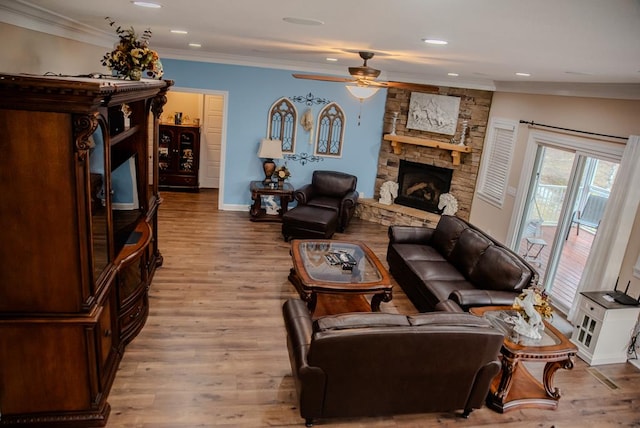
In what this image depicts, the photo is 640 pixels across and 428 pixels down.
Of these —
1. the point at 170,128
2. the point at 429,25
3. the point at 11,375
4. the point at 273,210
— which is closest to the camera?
the point at 429,25

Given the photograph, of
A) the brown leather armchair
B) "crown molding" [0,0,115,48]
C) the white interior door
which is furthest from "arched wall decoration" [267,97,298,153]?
"crown molding" [0,0,115,48]

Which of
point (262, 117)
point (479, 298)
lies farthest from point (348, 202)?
point (479, 298)

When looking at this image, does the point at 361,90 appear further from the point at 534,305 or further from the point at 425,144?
the point at 425,144

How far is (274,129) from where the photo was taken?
768 cm

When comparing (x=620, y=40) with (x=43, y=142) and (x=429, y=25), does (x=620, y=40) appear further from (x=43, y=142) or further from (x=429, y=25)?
(x=43, y=142)

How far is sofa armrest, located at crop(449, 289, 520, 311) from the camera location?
4.10 meters

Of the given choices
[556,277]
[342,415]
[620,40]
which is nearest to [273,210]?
[556,277]

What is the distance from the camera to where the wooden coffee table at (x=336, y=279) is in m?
4.45

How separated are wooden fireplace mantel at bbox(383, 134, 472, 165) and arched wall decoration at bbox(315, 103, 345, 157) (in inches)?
32.3

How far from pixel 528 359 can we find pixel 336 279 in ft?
6.22

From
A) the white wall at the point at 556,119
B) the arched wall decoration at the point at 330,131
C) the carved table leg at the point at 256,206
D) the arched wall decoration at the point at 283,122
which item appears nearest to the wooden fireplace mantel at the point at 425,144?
the white wall at the point at 556,119

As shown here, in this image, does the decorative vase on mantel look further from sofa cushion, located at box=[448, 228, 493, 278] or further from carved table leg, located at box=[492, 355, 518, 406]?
sofa cushion, located at box=[448, 228, 493, 278]

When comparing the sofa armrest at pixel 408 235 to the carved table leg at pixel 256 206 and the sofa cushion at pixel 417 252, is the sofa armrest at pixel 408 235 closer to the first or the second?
the sofa cushion at pixel 417 252

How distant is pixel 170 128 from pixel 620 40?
304 inches
